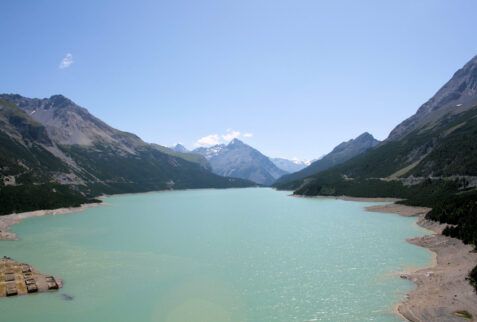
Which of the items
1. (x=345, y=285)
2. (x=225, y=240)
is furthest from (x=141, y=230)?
(x=345, y=285)

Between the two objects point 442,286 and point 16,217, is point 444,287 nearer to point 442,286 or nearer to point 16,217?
point 442,286

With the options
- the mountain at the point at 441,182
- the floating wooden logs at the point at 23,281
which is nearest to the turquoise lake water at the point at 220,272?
the floating wooden logs at the point at 23,281

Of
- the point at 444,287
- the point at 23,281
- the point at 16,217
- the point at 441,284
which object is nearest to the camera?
the point at 444,287

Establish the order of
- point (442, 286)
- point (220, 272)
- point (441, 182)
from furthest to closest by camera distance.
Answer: point (441, 182) < point (220, 272) < point (442, 286)

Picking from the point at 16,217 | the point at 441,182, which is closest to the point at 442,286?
the point at 441,182

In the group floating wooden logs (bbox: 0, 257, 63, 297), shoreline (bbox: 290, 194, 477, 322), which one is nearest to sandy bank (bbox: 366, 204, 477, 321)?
shoreline (bbox: 290, 194, 477, 322)

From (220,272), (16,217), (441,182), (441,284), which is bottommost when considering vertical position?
(220,272)
